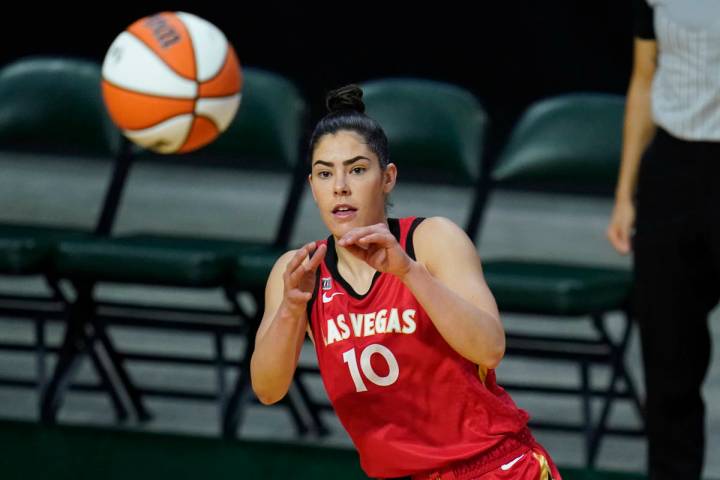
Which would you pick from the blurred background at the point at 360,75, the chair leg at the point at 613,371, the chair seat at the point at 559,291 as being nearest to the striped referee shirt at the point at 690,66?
the chair seat at the point at 559,291

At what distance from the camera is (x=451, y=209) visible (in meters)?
8.54

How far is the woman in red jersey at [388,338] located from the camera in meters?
2.54

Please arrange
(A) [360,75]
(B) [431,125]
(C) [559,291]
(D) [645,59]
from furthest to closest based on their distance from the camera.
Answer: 1. (A) [360,75]
2. (B) [431,125]
3. (C) [559,291]
4. (D) [645,59]

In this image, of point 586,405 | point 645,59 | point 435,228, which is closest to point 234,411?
point 586,405

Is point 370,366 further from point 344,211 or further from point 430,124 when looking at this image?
point 430,124

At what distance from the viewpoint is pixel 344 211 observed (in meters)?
2.54

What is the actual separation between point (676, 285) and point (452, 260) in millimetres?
1241

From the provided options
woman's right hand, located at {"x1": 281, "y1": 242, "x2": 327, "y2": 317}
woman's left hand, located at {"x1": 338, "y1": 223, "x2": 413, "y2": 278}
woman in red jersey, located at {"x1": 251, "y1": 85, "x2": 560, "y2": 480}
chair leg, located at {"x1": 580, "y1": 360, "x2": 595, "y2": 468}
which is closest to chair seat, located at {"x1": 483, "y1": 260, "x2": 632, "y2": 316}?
chair leg, located at {"x1": 580, "y1": 360, "x2": 595, "y2": 468}

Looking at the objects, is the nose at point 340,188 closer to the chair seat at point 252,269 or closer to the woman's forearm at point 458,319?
the woman's forearm at point 458,319

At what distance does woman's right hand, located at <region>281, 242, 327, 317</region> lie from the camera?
7.90 ft

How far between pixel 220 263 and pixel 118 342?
172 centimetres

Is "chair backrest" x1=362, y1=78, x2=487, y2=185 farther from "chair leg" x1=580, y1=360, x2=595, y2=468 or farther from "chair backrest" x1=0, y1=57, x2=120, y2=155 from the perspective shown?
"chair backrest" x1=0, y1=57, x2=120, y2=155

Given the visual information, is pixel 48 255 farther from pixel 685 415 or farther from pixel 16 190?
pixel 16 190

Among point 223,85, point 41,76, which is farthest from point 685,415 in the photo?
point 41,76
